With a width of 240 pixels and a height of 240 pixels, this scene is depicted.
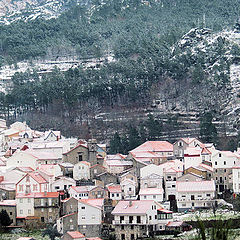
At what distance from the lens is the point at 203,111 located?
10775 centimetres

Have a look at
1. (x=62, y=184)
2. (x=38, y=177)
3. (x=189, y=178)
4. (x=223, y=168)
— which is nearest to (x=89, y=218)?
(x=62, y=184)

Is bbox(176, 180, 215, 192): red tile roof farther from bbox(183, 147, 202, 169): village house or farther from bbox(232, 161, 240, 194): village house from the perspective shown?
bbox(183, 147, 202, 169): village house

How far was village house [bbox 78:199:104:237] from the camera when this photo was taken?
66375 millimetres

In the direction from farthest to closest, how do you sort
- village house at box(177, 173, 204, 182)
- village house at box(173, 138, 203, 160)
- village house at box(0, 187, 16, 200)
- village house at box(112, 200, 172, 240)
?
1. village house at box(173, 138, 203, 160)
2. village house at box(177, 173, 204, 182)
3. village house at box(0, 187, 16, 200)
4. village house at box(112, 200, 172, 240)

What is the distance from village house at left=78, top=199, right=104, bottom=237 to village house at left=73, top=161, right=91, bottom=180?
10.1 m

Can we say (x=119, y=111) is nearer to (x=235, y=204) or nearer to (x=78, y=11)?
(x=235, y=204)

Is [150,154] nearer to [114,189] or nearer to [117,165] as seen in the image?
[117,165]

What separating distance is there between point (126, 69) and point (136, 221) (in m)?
56.6

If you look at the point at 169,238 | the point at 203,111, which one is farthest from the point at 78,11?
the point at 169,238

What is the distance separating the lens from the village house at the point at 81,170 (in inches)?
3061

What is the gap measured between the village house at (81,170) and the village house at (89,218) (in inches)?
396

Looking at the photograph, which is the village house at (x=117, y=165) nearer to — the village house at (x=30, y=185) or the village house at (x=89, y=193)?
the village house at (x=89, y=193)

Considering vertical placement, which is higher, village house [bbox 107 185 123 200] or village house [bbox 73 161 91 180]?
village house [bbox 73 161 91 180]

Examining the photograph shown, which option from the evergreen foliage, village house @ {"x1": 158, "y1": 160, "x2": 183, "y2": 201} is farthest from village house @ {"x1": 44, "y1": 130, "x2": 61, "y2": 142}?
village house @ {"x1": 158, "y1": 160, "x2": 183, "y2": 201}
